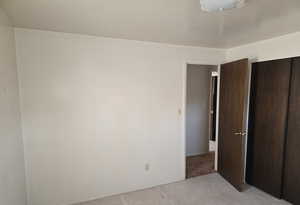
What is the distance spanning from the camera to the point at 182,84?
2.75 meters

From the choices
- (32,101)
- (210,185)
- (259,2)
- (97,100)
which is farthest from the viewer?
(210,185)

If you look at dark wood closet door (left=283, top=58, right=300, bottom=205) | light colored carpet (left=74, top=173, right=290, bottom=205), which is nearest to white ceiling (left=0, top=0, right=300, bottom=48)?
dark wood closet door (left=283, top=58, right=300, bottom=205)

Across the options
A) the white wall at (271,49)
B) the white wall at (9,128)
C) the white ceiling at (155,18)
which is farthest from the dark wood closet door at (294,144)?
the white wall at (9,128)

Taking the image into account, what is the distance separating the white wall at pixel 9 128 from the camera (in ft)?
4.64

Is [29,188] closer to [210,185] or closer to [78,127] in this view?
Result: [78,127]

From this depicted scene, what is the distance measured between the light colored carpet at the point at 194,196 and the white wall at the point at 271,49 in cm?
206

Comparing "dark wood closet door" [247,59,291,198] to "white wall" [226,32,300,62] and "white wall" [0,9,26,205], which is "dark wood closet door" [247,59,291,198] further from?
"white wall" [0,9,26,205]

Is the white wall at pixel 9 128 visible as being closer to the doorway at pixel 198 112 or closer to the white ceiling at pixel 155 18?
the white ceiling at pixel 155 18

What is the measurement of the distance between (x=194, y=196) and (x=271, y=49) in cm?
246

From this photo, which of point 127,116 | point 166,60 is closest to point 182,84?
point 166,60

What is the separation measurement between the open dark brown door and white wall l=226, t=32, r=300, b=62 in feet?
1.17

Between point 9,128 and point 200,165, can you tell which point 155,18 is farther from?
point 200,165

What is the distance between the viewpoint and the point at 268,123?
2.42 meters

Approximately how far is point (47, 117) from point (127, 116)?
105 centimetres
